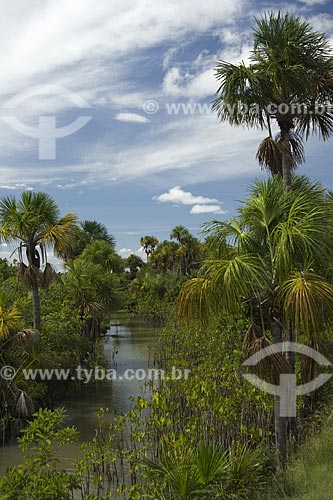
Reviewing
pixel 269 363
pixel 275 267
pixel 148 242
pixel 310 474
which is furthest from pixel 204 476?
pixel 148 242

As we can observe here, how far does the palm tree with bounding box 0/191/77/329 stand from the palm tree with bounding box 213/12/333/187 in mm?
5616

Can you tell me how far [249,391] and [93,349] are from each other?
12.5m

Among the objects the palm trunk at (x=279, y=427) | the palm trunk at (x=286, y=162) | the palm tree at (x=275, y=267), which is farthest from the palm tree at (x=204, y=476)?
the palm trunk at (x=286, y=162)

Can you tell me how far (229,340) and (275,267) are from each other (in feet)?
21.4

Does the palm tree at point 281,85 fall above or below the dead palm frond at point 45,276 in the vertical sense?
above

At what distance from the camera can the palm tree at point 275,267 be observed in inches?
257

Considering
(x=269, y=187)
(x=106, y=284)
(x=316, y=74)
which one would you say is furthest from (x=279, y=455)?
(x=106, y=284)

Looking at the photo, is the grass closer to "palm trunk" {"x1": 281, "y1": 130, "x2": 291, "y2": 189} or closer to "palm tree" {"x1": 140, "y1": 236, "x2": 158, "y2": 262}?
"palm trunk" {"x1": 281, "y1": 130, "x2": 291, "y2": 189}

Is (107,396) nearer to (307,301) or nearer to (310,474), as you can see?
(310,474)

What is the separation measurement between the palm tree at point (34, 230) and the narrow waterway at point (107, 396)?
9.36ft

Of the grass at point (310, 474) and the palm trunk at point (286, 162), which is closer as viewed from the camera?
the grass at point (310, 474)

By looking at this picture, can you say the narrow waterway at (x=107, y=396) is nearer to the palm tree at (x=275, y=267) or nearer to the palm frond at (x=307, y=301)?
the palm tree at (x=275, y=267)

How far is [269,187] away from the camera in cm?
748

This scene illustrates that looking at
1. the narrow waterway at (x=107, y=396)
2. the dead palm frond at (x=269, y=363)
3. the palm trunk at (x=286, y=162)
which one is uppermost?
the palm trunk at (x=286, y=162)
